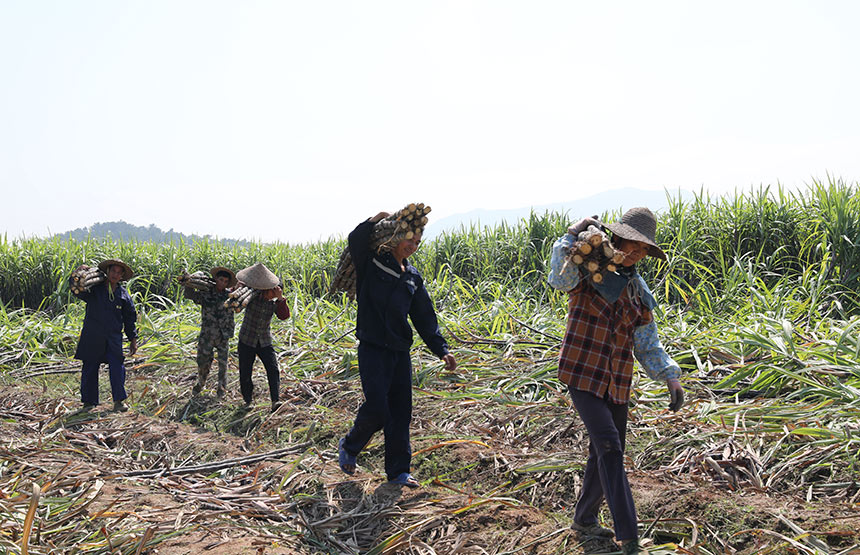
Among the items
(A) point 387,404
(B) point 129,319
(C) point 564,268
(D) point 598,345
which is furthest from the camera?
(B) point 129,319

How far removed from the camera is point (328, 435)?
547cm

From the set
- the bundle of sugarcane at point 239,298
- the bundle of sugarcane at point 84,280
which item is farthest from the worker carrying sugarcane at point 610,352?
the bundle of sugarcane at point 84,280

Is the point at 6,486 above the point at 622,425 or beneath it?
beneath

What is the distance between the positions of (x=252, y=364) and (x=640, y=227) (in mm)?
4300

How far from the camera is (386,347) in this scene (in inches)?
165

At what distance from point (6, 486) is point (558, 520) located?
317 centimetres

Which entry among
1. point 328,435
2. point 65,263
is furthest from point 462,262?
point 65,263

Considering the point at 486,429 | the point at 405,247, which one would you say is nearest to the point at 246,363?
the point at 486,429

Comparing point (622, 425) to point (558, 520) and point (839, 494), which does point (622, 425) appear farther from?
point (839, 494)

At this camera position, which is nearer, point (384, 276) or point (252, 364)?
point (384, 276)

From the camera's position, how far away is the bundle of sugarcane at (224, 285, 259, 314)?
6324mm

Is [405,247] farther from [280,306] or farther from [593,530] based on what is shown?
[280,306]

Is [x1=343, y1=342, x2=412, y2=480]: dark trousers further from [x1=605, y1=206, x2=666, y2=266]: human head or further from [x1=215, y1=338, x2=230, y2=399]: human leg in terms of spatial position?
[x1=215, y1=338, x2=230, y2=399]: human leg

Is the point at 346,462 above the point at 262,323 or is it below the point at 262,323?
below
